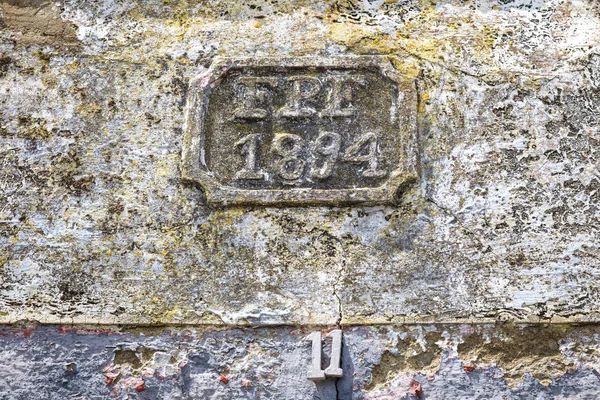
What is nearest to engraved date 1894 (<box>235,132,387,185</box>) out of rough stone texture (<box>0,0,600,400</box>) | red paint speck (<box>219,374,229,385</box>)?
rough stone texture (<box>0,0,600,400</box>)

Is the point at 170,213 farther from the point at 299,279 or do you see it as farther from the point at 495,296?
the point at 495,296

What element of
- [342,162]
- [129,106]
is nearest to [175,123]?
[129,106]

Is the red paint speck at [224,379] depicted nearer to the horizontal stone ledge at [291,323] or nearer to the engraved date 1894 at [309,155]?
the horizontal stone ledge at [291,323]

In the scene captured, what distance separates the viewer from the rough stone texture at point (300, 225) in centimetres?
278

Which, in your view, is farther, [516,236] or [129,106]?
[129,106]

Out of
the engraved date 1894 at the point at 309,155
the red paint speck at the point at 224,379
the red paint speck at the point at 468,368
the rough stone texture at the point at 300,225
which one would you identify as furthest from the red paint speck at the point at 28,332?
the red paint speck at the point at 468,368

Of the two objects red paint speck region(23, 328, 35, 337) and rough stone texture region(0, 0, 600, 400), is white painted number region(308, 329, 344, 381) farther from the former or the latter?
red paint speck region(23, 328, 35, 337)

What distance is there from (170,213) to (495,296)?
1.33 metres

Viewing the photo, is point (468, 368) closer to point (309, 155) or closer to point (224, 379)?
point (224, 379)

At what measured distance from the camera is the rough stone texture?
2.78 meters

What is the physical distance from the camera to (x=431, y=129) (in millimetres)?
3074

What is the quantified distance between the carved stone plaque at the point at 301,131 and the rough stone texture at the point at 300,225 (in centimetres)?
8

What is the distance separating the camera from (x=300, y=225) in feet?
9.68

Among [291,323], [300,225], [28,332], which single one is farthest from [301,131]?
[28,332]
